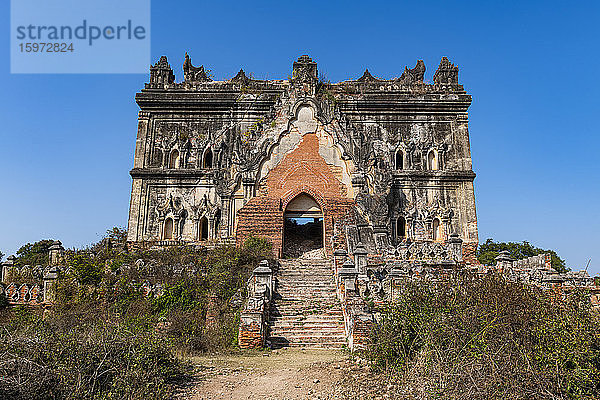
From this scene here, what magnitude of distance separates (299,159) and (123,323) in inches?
436

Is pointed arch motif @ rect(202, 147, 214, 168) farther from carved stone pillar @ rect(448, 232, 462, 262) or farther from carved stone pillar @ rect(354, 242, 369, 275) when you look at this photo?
carved stone pillar @ rect(448, 232, 462, 262)

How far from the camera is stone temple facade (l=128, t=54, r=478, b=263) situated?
69.9 feet

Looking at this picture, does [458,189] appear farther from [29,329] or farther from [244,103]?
[29,329]

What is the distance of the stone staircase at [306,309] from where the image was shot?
43.3 feet

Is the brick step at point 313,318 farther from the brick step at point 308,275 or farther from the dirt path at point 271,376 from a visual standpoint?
the brick step at point 308,275

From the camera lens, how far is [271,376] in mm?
9781

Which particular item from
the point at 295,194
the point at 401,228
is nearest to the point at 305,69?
the point at 295,194

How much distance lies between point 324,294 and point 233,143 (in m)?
12.9

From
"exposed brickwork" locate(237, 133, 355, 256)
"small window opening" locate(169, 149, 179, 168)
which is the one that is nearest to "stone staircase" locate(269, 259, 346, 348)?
"exposed brickwork" locate(237, 133, 355, 256)

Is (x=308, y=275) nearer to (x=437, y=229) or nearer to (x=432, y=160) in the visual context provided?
(x=437, y=229)

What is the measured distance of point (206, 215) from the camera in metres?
25.1

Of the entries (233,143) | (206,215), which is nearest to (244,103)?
(233,143)

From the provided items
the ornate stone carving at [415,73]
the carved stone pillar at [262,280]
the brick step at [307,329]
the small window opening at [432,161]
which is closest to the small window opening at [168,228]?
the carved stone pillar at [262,280]

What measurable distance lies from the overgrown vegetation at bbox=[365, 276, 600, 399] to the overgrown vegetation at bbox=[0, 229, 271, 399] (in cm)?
410
